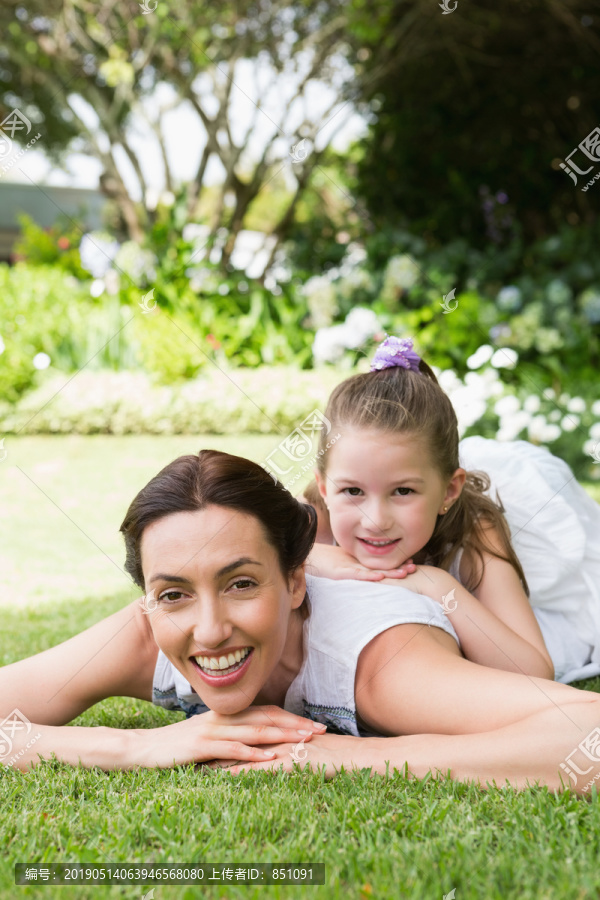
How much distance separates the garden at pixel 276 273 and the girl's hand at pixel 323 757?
6 centimetres

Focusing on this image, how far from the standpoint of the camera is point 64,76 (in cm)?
1185

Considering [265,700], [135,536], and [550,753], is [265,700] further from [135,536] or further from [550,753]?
[550,753]

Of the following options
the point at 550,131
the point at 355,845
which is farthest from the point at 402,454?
the point at 550,131

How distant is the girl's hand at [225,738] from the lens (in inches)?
95.9

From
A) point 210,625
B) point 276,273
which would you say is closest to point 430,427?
point 210,625

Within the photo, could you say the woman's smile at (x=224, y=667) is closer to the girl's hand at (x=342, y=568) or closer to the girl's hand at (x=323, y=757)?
the girl's hand at (x=323, y=757)

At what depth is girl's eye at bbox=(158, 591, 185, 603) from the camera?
2.35 m

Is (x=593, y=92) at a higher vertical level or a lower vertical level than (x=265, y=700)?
higher

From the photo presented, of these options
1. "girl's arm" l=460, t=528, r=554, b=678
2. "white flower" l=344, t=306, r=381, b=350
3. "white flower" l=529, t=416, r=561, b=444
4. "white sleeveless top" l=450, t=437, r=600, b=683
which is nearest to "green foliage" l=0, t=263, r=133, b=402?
"white flower" l=344, t=306, r=381, b=350

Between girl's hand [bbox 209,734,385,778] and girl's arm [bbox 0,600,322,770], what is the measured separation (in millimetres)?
33

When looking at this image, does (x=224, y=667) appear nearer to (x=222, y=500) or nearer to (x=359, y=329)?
(x=222, y=500)

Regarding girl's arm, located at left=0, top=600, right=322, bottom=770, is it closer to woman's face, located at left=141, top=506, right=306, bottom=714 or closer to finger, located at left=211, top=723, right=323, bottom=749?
finger, located at left=211, top=723, right=323, bottom=749

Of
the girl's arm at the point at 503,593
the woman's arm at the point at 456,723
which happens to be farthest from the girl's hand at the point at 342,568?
the woman's arm at the point at 456,723

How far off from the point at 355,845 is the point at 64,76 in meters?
12.0
